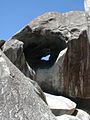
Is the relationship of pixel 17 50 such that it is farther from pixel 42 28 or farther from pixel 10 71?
pixel 10 71

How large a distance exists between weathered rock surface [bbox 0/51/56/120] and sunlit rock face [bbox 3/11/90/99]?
4859 millimetres

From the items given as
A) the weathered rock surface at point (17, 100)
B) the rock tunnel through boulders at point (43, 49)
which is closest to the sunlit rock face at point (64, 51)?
the rock tunnel through boulders at point (43, 49)

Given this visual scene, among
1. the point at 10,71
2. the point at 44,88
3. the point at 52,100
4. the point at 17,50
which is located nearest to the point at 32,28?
the point at 17,50

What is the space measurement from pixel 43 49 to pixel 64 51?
112 centimetres

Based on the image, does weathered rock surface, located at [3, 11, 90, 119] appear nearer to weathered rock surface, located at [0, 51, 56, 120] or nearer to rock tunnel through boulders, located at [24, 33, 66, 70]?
rock tunnel through boulders, located at [24, 33, 66, 70]

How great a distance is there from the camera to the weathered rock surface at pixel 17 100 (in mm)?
2273

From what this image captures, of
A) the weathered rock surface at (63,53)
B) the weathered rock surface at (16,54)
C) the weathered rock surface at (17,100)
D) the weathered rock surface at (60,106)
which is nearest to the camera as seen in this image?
the weathered rock surface at (17,100)

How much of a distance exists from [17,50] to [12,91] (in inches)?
186

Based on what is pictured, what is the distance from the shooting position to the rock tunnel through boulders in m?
7.95

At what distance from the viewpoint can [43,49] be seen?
8.53m

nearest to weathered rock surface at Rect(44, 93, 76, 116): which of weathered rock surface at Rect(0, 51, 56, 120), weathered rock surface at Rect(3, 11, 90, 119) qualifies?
weathered rock surface at Rect(3, 11, 90, 119)

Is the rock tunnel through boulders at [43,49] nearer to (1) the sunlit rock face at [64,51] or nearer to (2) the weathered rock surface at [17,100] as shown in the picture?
(1) the sunlit rock face at [64,51]

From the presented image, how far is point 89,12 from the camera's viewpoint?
7355 millimetres

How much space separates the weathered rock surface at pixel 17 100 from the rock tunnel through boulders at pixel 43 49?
519 cm
